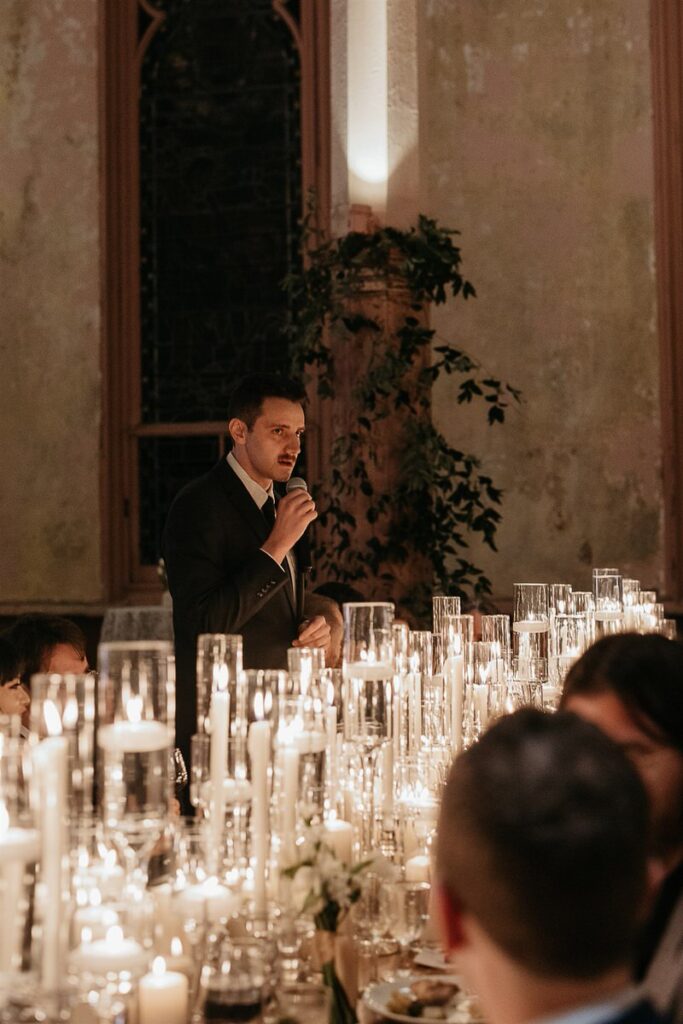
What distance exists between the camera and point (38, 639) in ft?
11.1

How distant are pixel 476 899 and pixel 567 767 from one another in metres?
0.13

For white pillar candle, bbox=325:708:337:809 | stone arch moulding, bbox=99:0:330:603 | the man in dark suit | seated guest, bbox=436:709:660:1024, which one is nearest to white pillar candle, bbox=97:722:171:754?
white pillar candle, bbox=325:708:337:809

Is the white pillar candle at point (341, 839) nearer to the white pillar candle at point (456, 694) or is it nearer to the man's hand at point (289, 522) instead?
the white pillar candle at point (456, 694)

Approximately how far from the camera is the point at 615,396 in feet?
25.2

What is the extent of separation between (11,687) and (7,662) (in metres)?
0.10

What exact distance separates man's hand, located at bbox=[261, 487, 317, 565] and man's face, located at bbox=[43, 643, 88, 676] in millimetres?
629

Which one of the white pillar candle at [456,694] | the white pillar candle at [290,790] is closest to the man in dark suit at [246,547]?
the white pillar candle at [456,694]

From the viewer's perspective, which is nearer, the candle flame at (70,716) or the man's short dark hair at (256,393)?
the candle flame at (70,716)

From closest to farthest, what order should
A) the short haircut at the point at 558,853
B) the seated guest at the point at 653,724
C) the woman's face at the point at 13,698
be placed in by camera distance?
the short haircut at the point at 558,853, the seated guest at the point at 653,724, the woman's face at the point at 13,698

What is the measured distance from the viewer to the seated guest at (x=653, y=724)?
5.77 ft

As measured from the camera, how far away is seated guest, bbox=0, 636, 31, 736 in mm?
3199

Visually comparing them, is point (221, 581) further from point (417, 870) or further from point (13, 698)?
point (417, 870)

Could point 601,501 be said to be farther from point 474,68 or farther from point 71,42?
point 71,42

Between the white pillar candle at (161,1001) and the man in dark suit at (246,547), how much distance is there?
1.94 m
